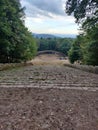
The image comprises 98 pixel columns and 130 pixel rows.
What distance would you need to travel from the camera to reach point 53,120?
404 centimetres

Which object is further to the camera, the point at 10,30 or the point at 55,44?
the point at 55,44

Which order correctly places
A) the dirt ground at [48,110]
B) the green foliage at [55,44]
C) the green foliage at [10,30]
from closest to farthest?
the dirt ground at [48,110]
the green foliage at [10,30]
the green foliage at [55,44]

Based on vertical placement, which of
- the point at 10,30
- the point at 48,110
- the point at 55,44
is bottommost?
the point at 48,110

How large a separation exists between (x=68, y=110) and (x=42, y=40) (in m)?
127

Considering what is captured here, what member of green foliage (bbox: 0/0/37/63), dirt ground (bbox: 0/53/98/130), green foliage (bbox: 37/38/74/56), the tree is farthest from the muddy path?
green foliage (bbox: 37/38/74/56)

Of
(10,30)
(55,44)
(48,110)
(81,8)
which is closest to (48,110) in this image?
(48,110)

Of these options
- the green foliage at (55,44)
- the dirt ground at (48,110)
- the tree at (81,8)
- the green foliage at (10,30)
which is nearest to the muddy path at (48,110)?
the dirt ground at (48,110)

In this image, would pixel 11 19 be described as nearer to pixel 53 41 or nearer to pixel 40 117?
pixel 40 117

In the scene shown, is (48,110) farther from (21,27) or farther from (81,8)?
(21,27)

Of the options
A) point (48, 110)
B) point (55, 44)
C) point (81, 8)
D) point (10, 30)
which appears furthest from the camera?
point (55, 44)

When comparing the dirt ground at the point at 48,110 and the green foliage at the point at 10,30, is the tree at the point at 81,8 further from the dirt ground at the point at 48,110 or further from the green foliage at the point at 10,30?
the dirt ground at the point at 48,110

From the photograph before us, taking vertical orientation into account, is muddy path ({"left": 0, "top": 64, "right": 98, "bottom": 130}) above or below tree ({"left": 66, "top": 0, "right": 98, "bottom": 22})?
below

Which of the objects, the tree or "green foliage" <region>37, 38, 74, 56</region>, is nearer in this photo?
the tree

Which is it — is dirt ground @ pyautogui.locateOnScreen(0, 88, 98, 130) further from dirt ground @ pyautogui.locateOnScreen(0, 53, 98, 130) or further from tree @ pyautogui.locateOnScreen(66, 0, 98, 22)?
tree @ pyautogui.locateOnScreen(66, 0, 98, 22)
